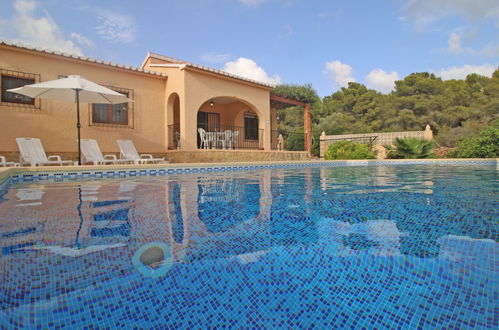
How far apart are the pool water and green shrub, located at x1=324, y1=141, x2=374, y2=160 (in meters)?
11.2

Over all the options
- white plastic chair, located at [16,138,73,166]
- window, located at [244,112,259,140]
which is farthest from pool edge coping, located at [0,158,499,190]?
window, located at [244,112,259,140]

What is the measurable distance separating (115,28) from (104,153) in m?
8.30

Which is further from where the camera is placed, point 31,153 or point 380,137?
point 380,137

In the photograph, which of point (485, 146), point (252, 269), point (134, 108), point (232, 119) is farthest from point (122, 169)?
point (485, 146)

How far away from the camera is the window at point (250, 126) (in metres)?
15.3

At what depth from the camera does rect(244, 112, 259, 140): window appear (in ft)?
50.2

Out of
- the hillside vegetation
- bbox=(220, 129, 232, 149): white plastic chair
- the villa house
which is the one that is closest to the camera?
the villa house

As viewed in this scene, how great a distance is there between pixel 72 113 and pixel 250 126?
888 centimetres

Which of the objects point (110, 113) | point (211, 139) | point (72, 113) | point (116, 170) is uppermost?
point (110, 113)

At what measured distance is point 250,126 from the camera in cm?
1566

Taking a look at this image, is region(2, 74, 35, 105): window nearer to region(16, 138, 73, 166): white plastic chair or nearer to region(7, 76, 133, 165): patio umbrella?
region(7, 76, 133, 165): patio umbrella

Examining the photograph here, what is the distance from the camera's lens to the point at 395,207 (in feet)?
9.16

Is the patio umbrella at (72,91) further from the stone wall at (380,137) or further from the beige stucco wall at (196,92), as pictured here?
the stone wall at (380,137)

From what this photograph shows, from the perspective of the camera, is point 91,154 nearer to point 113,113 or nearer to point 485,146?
point 113,113
